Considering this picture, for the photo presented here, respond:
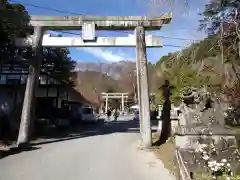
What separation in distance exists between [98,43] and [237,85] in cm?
865

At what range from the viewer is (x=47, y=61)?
953 inches

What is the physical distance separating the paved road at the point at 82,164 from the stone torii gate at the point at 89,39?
2.49 metres

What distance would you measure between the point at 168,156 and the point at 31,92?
24.5ft

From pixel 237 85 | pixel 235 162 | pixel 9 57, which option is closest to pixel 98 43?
pixel 9 57

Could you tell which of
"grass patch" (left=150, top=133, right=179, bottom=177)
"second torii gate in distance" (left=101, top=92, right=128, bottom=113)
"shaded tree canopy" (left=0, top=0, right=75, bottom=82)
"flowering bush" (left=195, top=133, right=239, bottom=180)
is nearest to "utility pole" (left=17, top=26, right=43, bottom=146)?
"shaded tree canopy" (left=0, top=0, right=75, bottom=82)

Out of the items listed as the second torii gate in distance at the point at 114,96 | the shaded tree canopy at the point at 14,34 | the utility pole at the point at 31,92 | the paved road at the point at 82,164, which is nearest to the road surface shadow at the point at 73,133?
the utility pole at the point at 31,92

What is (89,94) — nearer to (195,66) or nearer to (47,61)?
(47,61)

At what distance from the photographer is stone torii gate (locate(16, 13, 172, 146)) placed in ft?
49.7

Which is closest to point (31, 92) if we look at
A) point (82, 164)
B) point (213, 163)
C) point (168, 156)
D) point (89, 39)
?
point (89, 39)

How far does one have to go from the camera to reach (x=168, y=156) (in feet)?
37.9

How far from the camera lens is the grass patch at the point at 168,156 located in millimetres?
9427

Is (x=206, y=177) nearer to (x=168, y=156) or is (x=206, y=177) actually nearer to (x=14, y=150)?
(x=168, y=156)

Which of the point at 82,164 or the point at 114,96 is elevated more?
the point at 114,96

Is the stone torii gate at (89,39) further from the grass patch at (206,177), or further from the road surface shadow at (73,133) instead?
the grass patch at (206,177)
